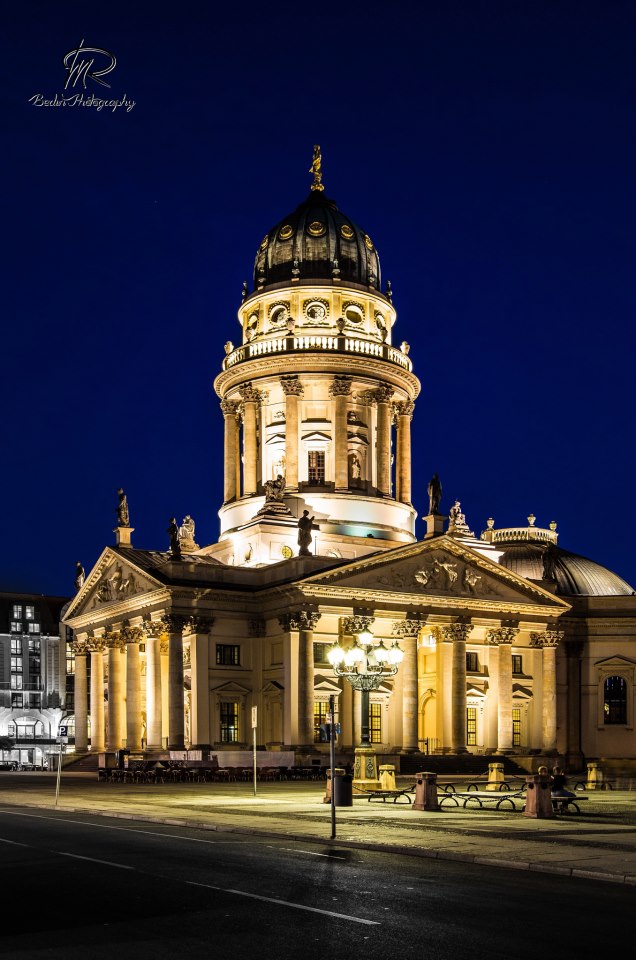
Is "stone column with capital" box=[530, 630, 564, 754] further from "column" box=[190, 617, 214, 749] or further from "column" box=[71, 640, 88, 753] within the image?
"column" box=[71, 640, 88, 753]

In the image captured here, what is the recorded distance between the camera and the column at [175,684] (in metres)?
72.1

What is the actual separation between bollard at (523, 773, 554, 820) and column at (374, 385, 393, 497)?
172 feet

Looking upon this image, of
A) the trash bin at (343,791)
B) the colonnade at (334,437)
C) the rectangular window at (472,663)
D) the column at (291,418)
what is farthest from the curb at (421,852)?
the colonnade at (334,437)

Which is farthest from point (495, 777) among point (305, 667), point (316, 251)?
point (316, 251)

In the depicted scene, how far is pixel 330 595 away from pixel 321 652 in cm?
363

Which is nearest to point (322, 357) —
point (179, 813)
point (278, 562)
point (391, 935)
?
point (278, 562)

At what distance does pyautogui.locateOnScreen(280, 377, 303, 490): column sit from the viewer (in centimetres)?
8438

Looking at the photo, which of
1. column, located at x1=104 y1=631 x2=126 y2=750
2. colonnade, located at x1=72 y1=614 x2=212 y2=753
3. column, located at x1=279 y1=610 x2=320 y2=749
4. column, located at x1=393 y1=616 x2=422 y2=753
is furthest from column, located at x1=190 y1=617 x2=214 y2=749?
column, located at x1=393 y1=616 x2=422 y2=753

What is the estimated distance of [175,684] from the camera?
239ft

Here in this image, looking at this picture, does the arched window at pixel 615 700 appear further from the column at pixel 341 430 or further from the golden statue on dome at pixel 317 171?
the golden statue on dome at pixel 317 171

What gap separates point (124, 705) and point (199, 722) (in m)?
11.8

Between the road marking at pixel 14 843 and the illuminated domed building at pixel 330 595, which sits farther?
the illuminated domed building at pixel 330 595

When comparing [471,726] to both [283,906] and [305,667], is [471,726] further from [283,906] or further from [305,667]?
[283,906]

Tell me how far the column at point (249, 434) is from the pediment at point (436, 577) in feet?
51.4
